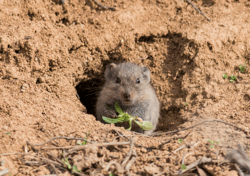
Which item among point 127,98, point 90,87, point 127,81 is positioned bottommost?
point 90,87

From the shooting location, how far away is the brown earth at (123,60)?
3.54 m

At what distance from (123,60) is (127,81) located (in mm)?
1461

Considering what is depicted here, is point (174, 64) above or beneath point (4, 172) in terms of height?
above

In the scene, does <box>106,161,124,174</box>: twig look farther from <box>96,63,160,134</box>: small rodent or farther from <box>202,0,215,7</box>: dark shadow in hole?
<box>202,0,215,7</box>: dark shadow in hole

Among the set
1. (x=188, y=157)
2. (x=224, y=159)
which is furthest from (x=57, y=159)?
(x=224, y=159)

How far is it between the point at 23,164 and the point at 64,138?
0.64 m

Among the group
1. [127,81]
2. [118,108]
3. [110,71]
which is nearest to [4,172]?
[118,108]

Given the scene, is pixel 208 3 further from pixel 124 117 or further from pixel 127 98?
pixel 124 117

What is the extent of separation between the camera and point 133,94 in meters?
5.05

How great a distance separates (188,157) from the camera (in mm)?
3377

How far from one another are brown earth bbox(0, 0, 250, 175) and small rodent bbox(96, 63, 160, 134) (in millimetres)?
597

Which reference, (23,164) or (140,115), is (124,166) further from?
(140,115)

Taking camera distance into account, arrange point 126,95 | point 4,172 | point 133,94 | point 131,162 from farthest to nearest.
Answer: point 133,94 < point 126,95 < point 131,162 < point 4,172

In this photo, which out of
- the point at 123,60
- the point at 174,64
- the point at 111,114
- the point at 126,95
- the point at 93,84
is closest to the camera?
the point at 126,95
